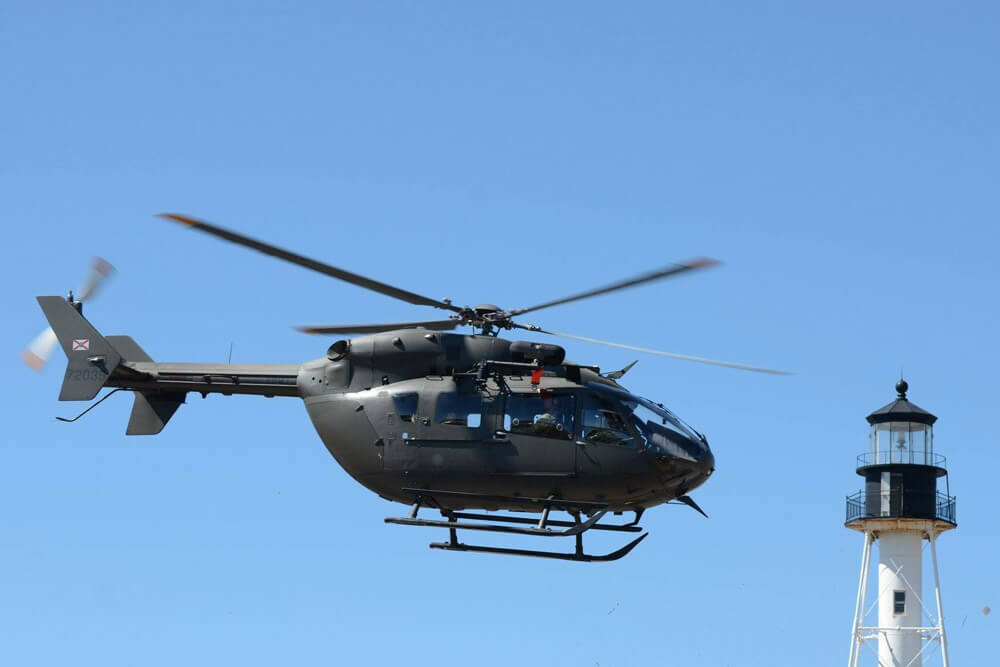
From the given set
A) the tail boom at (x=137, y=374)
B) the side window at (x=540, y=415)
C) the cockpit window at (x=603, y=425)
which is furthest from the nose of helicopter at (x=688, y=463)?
the tail boom at (x=137, y=374)

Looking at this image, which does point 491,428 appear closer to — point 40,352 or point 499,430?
point 499,430

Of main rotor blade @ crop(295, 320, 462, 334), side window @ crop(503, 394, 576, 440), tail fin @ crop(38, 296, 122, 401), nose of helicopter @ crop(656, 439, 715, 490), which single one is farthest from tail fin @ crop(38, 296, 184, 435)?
nose of helicopter @ crop(656, 439, 715, 490)

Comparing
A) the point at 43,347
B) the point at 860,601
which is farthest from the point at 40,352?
the point at 860,601

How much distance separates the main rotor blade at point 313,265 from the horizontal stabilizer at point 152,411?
22.8 ft

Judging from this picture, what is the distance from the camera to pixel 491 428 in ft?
139

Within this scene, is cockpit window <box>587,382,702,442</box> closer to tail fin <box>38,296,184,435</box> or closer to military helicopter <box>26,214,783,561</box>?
military helicopter <box>26,214,783,561</box>

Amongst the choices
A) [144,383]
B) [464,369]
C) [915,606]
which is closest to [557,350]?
[464,369]

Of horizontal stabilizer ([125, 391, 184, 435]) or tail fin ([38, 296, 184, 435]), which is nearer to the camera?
tail fin ([38, 296, 184, 435])

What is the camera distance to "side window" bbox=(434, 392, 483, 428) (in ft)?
140

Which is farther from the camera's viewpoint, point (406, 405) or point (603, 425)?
point (406, 405)

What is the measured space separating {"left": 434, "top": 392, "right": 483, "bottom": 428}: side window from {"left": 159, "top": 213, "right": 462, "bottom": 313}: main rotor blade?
2.28 m

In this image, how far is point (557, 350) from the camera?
43094mm

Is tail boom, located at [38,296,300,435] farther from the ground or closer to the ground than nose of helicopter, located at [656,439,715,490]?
farther from the ground

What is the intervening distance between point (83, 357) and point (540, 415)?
11.9 metres
